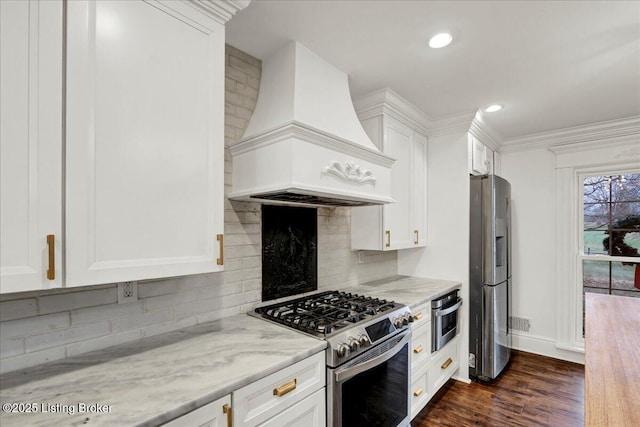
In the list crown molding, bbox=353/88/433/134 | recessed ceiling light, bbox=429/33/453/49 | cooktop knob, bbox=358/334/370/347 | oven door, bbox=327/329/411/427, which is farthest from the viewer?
crown molding, bbox=353/88/433/134

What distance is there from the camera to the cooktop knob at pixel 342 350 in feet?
4.87

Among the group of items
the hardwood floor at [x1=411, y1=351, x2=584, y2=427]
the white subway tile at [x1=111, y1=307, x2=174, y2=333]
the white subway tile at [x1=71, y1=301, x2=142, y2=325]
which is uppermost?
the white subway tile at [x1=71, y1=301, x2=142, y2=325]

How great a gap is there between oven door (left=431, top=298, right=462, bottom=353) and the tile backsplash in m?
0.86

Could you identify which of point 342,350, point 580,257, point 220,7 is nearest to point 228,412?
point 342,350

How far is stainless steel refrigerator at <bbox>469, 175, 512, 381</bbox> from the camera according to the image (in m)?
2.86

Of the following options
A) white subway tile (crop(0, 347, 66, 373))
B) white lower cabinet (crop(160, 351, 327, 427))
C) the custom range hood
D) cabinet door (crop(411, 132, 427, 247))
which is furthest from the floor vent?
white subway tile (crop(0, 347, 66, 373))

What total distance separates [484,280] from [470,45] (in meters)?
2.03

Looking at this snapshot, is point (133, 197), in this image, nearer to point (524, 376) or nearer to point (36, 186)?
point (36, 186)

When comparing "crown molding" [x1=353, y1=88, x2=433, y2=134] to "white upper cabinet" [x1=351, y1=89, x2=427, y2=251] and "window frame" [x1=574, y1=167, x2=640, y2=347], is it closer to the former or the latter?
"white upper cabinet" [x1=351, y1=89, x2=427, y2=251]

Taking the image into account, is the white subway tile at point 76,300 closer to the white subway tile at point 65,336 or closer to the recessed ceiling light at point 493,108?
the white subway tile at point 65,336

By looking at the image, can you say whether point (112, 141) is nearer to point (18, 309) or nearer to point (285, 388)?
point (18, 309)

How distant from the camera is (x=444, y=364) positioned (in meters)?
2.67

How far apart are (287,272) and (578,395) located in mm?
2755

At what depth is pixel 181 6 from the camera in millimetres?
1259
